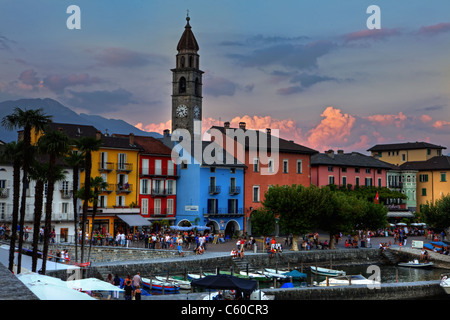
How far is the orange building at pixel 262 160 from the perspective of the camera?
7019 cm

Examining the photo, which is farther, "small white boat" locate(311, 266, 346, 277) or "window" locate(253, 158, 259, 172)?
"window" locate(253, 158, 259, 172)

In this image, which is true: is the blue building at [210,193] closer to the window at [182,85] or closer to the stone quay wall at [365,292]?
the window at [182,85]

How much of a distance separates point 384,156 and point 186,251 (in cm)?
7099

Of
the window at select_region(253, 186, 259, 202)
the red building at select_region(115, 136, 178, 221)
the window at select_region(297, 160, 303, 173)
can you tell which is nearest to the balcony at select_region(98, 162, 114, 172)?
the red building at select_region(115, 136, 178, 221)

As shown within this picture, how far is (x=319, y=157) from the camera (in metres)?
82.1

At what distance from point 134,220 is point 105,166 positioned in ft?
22.4

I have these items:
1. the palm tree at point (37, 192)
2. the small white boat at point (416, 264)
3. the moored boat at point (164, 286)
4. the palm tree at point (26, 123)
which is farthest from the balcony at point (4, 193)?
the small white boat at point (416, 264)

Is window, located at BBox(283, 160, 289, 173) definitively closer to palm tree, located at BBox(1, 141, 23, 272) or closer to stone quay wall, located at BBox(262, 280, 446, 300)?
stone quay wall, located at BBox(262, 280, 446, 300)

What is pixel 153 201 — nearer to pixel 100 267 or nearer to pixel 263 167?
pixel 263 167

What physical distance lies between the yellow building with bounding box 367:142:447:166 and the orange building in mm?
33177

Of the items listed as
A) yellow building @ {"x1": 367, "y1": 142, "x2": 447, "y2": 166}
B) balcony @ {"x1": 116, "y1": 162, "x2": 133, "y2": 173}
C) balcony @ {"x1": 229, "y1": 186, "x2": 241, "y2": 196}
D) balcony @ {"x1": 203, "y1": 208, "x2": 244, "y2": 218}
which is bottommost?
balcony @ {"x1": 203, "y1": 208, "x2": 244, "y2": 218}

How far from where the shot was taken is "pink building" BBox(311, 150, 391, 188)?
8031cm

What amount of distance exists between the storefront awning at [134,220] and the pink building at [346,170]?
29.4 m
